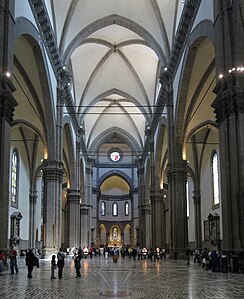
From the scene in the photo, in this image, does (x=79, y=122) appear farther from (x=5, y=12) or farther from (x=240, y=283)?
(x=240, y=283)

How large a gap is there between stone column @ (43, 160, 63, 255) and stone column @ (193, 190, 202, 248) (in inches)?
670

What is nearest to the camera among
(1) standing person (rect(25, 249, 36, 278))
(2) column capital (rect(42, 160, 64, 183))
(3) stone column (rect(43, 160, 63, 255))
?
(1) standing person (rect(25, 249, 36, 278))

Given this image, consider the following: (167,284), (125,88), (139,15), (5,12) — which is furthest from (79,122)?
(167,284)

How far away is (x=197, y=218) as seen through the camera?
→ 46000 millimetres

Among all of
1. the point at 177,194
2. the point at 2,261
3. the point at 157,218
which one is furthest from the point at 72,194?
the point at 2,261

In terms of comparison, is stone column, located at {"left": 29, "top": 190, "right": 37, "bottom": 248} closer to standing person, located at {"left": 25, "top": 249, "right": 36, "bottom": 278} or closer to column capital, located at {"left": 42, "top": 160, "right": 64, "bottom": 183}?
column capital, located at {"left": 42, "top": 160, "right": 64, "bottom": 183}

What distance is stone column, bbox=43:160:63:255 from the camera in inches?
1231

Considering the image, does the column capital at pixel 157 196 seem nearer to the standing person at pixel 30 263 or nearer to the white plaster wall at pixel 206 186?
the white plaster wall at pixel 206 186

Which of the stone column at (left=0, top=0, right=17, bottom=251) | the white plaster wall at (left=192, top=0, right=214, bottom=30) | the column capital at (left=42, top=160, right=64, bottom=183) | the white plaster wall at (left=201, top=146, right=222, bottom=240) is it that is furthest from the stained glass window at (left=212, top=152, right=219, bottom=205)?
the stone column at (left=0, top=0, right=17, bottom=251)

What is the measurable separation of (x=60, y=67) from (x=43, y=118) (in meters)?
3.90

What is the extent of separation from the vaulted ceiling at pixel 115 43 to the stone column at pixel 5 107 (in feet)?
39.5

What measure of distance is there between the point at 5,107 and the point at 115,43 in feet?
84.5

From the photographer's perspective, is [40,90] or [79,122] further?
[79,122]

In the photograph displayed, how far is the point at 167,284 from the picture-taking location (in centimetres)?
1509
